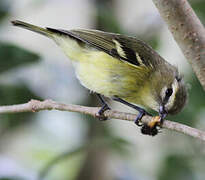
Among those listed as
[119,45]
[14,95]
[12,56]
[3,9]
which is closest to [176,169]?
[119,45]

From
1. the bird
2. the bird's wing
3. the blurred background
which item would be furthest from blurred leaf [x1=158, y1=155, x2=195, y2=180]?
the bird's wing

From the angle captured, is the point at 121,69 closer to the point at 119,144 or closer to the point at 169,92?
the point at 169,92

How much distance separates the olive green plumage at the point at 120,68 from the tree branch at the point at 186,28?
74 centimetres

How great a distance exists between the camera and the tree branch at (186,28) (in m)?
1.75

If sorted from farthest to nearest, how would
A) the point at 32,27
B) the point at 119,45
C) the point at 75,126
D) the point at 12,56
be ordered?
the point at 75,126 → the point at 119,45 → the point at 32,27 → the point at 12,56

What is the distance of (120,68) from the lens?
2.92 m

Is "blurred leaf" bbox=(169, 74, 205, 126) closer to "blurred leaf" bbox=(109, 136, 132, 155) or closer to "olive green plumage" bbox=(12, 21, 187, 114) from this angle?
"olive green plumage" bbox=(12, 21, 187, 114)

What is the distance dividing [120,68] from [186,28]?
1.14m

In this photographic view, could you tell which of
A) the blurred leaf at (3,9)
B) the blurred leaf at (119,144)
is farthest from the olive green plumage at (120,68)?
the blurred leaf at (3,9)

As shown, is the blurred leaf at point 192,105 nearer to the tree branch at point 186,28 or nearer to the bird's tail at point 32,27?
the tree branch at point 186,28

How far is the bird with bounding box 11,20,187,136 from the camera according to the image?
2773 mm

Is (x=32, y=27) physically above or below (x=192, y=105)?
above

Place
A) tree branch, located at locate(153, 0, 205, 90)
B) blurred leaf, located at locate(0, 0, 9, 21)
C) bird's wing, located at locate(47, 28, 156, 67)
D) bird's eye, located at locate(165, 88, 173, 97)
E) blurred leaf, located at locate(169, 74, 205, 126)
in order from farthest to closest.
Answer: blurred leaf, located at locate(0, 0, 9, 21)
bird's wing, located at locate(47, 28, 156, 67)
blurred leaf, located at locate(169, 74, 205, 126)
bird's eye, located at locate(165, 88, 173, 97)
tree branch, located at locate(153, 0, 205, 90)

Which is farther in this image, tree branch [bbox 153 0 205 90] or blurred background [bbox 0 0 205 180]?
blurred background [bbox 0 0 205 180]
